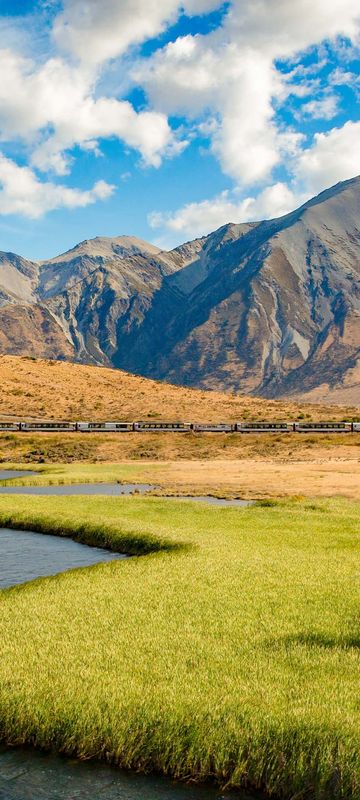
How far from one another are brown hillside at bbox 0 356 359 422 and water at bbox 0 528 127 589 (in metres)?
90.7

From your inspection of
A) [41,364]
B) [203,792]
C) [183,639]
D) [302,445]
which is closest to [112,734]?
[203,792]

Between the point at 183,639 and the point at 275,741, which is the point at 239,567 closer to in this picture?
the point at 183,639

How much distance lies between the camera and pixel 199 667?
1278cm

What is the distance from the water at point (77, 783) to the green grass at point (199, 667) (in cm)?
20

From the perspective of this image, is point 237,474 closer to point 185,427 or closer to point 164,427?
point 185,427

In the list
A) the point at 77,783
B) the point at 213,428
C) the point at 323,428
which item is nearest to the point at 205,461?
the point at 213,428

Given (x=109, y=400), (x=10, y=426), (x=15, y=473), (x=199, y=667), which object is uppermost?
(x=109, y=400)

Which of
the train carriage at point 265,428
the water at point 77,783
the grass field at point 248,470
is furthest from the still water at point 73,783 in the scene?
the train carriage at point 265,428

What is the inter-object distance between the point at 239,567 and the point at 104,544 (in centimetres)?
939

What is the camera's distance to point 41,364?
529 ft

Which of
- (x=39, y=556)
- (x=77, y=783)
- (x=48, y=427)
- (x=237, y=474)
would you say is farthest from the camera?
(x=48, y=427)

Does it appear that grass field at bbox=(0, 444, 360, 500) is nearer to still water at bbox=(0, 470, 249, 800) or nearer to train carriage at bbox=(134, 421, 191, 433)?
train carriage at bbox=(134, 421, 191, 433)

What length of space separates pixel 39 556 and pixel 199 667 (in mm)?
14997

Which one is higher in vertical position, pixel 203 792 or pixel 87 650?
pixel 87 650
